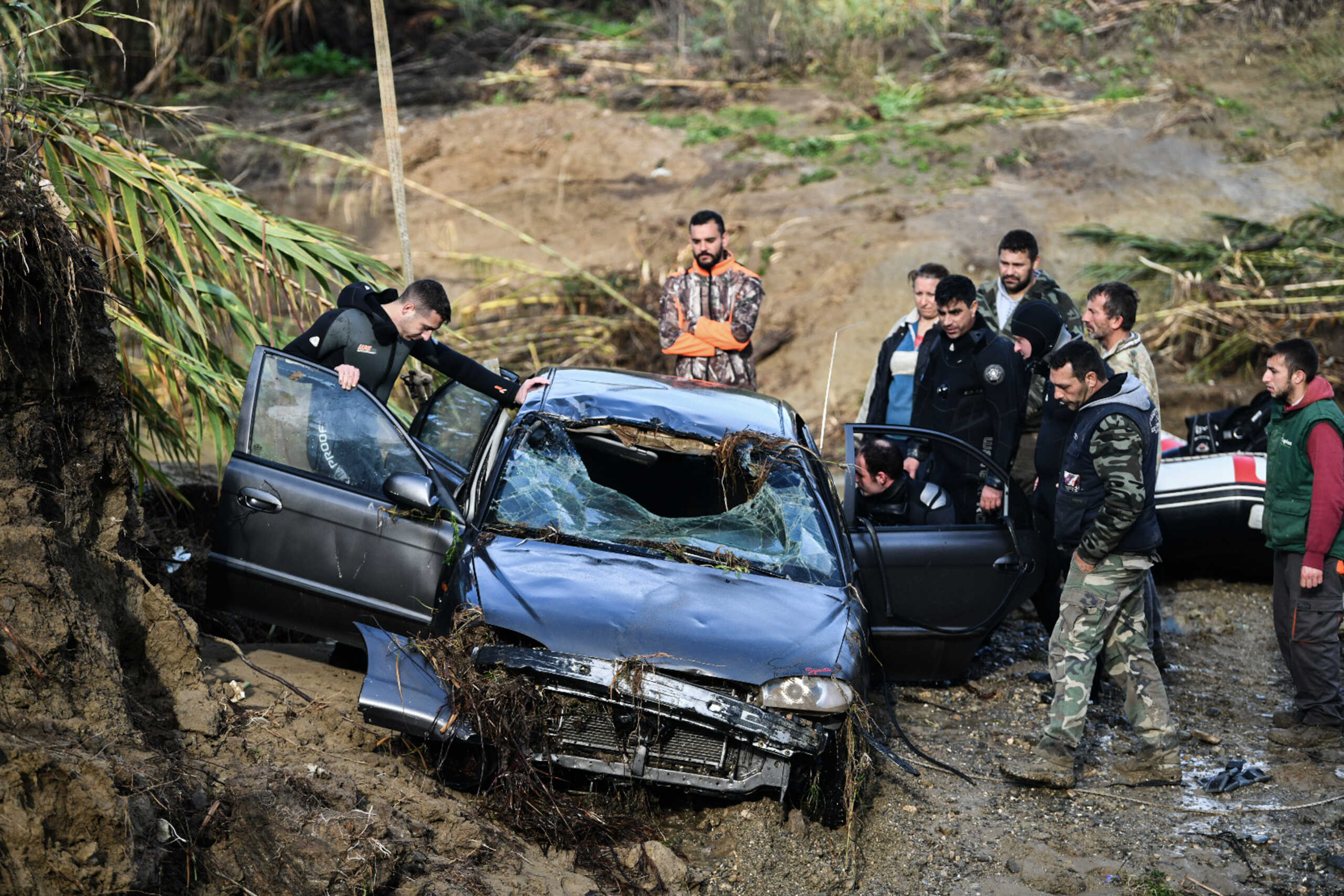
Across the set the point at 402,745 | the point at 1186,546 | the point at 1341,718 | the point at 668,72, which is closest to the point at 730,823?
the point at 402,745

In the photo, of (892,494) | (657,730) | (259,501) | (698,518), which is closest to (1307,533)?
(892,494)

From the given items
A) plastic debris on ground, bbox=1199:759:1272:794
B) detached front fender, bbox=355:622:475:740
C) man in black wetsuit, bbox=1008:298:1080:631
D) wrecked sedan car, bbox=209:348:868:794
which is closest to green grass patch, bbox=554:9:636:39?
man in black wetsuit, bbox=1008:298:1080:631

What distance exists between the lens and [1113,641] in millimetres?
5352

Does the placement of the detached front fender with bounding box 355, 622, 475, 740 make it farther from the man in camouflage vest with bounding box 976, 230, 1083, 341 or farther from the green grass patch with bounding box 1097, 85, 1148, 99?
the green grass patch with bounding box 1097, 85, 1148, 99

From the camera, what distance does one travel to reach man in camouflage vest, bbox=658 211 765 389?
7332mm

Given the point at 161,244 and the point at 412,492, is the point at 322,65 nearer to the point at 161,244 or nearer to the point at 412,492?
the point at 161,244

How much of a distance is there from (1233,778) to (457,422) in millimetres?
4040

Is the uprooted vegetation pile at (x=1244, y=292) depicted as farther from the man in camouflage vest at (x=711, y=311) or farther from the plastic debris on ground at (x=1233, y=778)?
the plastic debris on ground at (x=1233, y=778)

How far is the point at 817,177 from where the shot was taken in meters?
13.3

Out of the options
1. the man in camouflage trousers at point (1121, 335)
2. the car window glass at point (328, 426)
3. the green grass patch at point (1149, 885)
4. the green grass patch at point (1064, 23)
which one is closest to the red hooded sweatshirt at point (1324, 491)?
the man in camouflage trousers at point (1121, 335)

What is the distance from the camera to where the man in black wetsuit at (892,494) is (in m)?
5.84

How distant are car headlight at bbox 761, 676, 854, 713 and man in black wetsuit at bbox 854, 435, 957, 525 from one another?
1879 mm

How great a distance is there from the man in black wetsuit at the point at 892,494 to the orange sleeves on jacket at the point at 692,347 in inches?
65.8

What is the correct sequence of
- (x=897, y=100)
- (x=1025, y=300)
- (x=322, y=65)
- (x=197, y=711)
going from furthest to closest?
(x=322, y=65) < (x=897, y=100) < (x=1025, y=300) < (x=197, y=711)
